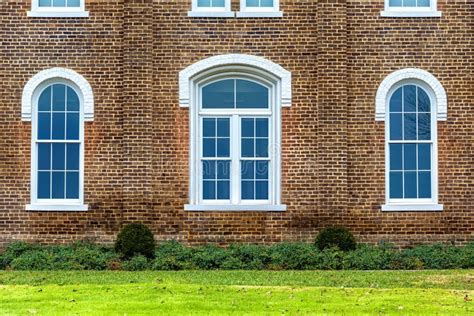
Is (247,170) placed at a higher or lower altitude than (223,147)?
lower

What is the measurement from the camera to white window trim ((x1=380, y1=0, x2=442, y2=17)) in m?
21.4

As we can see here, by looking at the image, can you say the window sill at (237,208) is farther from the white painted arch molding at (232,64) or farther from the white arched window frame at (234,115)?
the white painted arch molding at (232,64)

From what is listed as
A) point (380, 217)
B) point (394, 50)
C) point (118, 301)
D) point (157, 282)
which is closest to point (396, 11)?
point (394, 50)

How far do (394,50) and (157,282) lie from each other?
8.47 meters

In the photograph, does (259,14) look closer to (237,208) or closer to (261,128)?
(261,128)

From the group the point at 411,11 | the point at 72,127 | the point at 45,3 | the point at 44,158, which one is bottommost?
the point at 44,158

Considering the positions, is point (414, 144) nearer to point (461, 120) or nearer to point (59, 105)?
point (461, 120)

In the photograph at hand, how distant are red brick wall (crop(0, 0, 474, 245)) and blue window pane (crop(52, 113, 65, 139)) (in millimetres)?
666

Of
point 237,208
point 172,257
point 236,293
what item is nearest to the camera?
point 236,293

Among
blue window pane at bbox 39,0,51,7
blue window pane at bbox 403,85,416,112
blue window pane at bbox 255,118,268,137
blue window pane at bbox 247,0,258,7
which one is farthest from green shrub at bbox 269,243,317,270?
blue window pane at bbox 39,0,51,7

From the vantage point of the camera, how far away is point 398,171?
21328 mm

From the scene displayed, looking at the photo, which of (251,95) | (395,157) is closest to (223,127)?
(251,95)

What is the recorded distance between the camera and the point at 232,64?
21.2 m

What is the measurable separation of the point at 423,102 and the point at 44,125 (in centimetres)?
856
